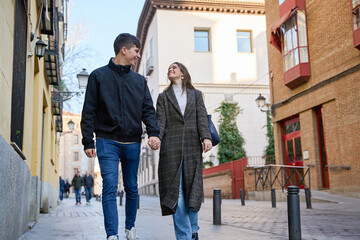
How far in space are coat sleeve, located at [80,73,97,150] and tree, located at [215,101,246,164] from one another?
26.6 meters

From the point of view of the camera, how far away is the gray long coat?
460cm

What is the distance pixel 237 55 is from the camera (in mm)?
33719

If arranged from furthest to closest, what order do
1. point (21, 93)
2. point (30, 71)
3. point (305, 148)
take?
point (305, 148), point (30, 71), point (21, 93)

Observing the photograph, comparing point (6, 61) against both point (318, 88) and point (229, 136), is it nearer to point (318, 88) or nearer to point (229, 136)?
point (318, 88)

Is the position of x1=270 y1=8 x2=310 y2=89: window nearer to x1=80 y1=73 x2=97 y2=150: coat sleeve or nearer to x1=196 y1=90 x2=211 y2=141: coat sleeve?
x1=196 y1=90 x2=211 y2=141: coat sleeve

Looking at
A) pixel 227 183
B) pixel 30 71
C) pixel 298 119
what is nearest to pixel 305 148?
pixel 298 119

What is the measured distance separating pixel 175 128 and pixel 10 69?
197cm

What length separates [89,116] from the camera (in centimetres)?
438

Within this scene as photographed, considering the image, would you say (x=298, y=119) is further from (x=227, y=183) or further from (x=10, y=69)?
(x=10, y=69)

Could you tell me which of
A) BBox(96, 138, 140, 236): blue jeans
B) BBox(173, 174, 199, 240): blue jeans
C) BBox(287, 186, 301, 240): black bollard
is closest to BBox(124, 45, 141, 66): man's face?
BBox(96, 138, 140, 236): blue jeans

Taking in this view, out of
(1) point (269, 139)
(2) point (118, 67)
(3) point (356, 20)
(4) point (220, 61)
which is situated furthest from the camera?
(4) point (220, 61)

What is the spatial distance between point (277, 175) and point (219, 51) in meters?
17.1

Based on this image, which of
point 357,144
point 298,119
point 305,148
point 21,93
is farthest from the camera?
point 298,119

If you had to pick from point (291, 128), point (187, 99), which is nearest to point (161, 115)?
point (187, 99)
